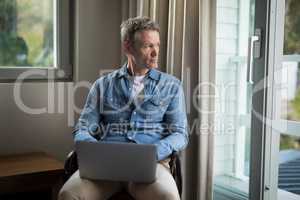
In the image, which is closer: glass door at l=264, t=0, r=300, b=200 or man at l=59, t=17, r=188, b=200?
glass door at l=264, t=0, r=300, b=200

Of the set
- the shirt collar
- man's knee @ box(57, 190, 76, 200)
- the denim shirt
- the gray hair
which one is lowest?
man's knee @ box(57, 190, 76, 200)

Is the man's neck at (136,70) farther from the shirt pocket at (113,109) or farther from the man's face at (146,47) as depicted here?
the shirt pocket at (113,109)

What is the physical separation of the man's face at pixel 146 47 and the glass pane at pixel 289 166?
2.62 feet

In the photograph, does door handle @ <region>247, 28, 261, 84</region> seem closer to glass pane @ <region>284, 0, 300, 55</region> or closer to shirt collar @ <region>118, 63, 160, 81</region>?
glass pane @ <region>284, 0, 300, 55</region>

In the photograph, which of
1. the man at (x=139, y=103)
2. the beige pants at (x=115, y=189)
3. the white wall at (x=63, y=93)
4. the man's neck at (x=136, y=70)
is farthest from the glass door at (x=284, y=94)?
the white wall at (x=63, y=93)

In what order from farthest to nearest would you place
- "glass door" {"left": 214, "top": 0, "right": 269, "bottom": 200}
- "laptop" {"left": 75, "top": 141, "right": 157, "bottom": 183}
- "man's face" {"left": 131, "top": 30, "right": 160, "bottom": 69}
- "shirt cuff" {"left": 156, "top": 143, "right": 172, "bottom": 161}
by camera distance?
"glass door" {"left": 214, "top": 0, "right": 269, "bottom": 200} < "man's face" {"left": 131, "top": 30, "right": 160, "bottom": 69} < "shirt cuff" {"left": 156, "top": 143, "right": 172, "bottom": 161} < "laptop" {"left": 75, "top": 141, "right": 157, "bottom": 183}

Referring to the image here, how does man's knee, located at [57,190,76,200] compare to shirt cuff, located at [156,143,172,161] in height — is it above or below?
below

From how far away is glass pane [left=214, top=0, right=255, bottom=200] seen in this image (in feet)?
8.42

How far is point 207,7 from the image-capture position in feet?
7.27

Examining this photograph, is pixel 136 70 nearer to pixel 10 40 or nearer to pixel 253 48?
pixel 253 48

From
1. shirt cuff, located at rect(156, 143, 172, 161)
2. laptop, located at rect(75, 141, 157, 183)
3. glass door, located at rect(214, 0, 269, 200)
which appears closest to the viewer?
laptop, located at rect(75, 141, 157, 183)

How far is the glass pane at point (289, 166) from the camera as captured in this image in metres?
2.04

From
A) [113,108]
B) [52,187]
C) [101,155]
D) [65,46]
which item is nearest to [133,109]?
[113,108]

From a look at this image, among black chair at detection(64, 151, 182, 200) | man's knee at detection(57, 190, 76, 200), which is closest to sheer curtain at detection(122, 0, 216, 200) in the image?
black chair at detection(64, 151, 182, 200)
